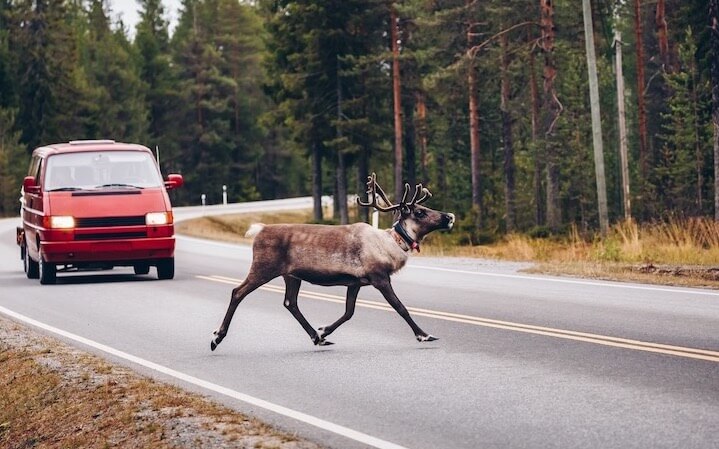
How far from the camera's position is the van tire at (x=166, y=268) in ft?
63.7

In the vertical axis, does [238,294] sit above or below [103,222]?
below

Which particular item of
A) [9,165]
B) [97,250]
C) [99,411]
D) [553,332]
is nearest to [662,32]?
[9,165]

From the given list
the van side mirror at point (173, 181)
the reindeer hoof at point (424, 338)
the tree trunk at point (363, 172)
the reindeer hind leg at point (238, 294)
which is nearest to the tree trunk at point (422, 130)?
the tree trunk at point (363, 172)

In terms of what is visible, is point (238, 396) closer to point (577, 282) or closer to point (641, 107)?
point (577, 282)

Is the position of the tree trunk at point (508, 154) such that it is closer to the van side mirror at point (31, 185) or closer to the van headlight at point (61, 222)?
the van side mirror at point (31, 185)

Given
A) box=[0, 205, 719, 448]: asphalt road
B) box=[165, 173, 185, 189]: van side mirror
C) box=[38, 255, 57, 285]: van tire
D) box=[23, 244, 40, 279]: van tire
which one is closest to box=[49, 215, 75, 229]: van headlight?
box=[38, 255, 57, 285]: van tire

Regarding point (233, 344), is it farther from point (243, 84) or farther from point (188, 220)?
point (243, 84)

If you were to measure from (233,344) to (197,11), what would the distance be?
93.7 meters

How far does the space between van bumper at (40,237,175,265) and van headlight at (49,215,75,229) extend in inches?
9.9

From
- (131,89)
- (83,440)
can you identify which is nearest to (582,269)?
(83,440)

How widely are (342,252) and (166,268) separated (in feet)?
30.1

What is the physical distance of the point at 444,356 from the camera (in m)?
10.5

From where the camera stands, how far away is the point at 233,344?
11.7m

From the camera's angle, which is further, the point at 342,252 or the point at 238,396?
the point at 342,252
